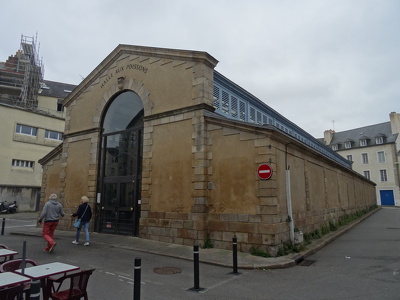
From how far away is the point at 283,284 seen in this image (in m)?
6.32

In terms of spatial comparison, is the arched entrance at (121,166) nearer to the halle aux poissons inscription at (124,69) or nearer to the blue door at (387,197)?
the halle aux poissons inscription at (124,69)

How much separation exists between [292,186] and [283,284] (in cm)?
484

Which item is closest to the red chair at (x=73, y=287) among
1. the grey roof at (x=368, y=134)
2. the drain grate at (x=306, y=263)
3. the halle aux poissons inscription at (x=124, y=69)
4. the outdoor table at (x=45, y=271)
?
the outdoor table at (x=45, y=271)

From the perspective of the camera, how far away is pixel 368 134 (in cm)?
5044

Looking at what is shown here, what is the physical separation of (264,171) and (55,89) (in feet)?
124

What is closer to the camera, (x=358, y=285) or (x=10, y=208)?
(x=358, y=285)

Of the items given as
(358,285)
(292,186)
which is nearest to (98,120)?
(292,186)

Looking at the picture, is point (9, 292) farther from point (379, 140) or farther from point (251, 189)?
point (379, 140)

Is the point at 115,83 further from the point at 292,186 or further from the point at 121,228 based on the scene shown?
the point at 292,186

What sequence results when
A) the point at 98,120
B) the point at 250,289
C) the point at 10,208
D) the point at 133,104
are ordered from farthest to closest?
1. the point at 10,208
2. the point at 98,120
3. the point at 133,104
4. the point at 250,289

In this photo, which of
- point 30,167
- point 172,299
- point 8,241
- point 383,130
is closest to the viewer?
point 172,299

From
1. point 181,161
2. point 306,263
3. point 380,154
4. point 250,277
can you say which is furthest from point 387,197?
point 250,277

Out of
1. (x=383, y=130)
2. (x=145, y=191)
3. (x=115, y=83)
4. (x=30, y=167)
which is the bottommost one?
(x=145, y=191)

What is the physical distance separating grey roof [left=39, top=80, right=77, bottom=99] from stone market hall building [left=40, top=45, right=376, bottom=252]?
23457mm
